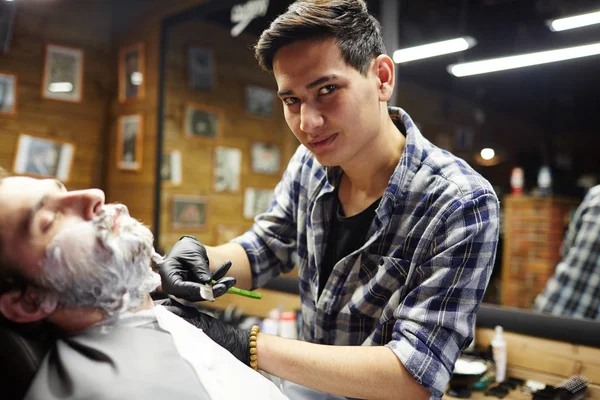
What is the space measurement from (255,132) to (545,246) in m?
Answer: 3.13

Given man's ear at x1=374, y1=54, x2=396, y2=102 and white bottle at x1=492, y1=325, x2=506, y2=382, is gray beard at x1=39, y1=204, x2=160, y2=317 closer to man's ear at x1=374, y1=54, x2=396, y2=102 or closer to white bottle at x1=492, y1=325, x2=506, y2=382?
man's ear at x1=374, y1=54, x2=396, y2=102

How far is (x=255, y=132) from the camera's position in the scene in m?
4.48

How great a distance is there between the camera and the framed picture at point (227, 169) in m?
4.21

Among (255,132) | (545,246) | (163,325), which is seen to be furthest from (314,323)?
(545,246)

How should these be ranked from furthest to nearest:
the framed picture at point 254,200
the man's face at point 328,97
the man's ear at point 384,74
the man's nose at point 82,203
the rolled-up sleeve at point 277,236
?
the framed picture at point 254,200 → the rolled-up sleeve at point 277,236 → the man's ear at point 384,74 → the man's face at point 328,97 → the man's nose at point 82,203

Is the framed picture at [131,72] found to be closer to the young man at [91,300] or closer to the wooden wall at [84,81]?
the wooden wall at [84,81]

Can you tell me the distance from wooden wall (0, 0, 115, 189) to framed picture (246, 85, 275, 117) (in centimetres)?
127

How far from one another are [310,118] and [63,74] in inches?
130

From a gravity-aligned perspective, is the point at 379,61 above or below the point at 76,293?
above

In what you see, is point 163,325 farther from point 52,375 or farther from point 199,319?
point 52,375

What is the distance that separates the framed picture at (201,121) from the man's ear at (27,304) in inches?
123

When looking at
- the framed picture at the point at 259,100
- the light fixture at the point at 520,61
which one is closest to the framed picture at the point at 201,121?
the framed picture at the point at 259,100

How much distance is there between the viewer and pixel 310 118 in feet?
4.51

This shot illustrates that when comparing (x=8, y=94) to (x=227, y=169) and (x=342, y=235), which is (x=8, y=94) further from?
(x=342, y=235)
